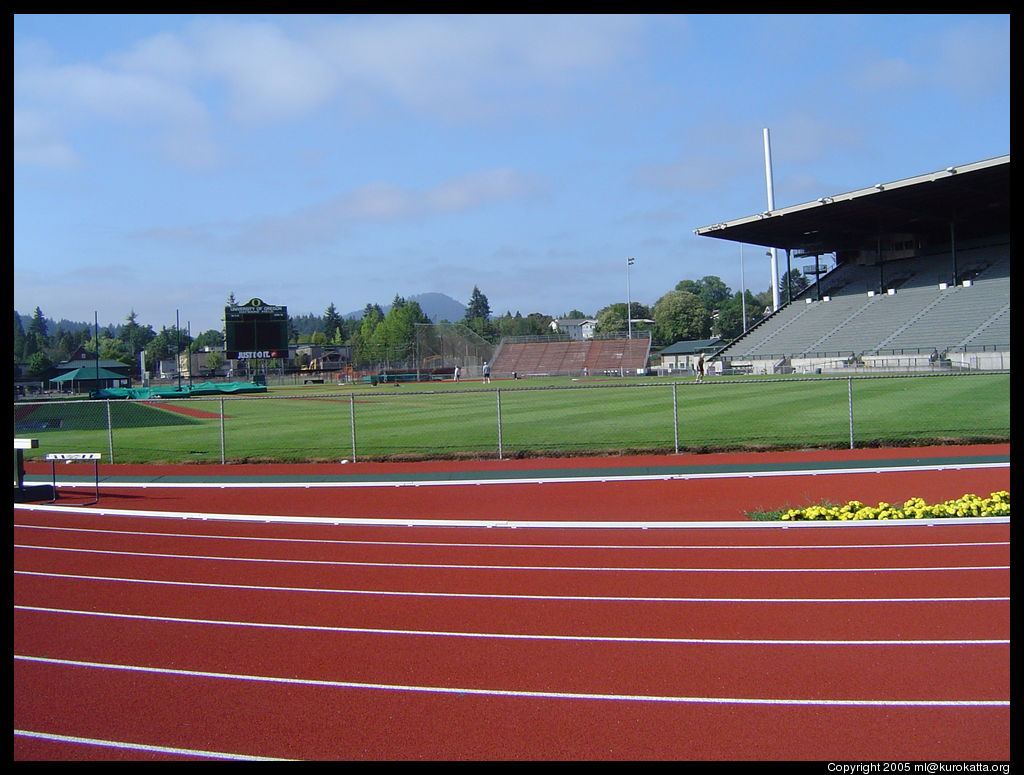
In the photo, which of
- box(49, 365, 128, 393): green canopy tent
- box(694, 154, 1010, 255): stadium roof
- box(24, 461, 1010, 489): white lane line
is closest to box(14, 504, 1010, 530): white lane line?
box(24, 461, 1010, 489): white lane line

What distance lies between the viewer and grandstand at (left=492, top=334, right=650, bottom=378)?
278 ft

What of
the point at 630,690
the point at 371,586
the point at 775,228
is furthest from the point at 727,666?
the point at 775,228

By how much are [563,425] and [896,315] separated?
1767 inches

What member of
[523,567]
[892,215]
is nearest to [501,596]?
[523,567]

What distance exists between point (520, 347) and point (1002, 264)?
46995 millimetres

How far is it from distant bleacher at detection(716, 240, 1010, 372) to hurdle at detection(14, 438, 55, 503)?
48.6m

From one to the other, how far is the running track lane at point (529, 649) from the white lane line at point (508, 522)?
1.92 feet

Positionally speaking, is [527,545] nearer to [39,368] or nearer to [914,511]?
[914,511]

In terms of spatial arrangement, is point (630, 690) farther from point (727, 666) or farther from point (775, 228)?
point (775, 228)

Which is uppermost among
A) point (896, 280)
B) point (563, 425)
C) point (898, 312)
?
point (896, 280)

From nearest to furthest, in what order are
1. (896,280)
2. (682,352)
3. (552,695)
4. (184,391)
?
(552,695), (184,391), (896,280), (682,352)

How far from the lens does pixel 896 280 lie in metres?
68.4
